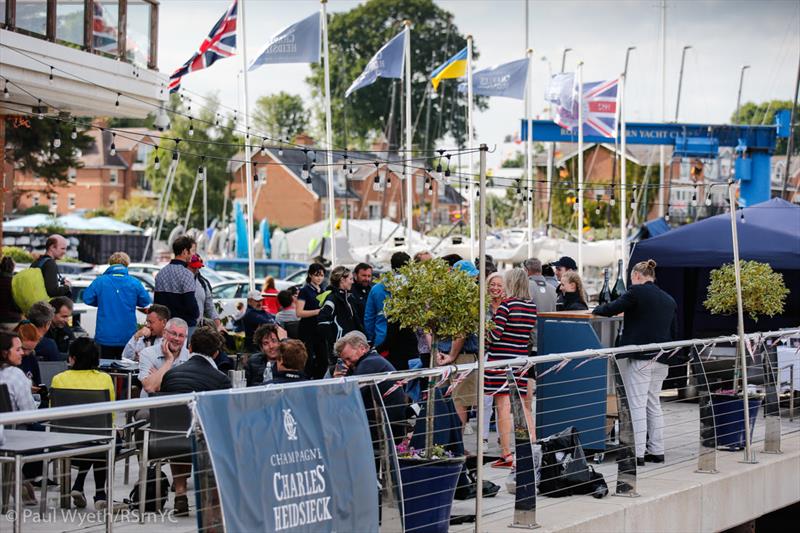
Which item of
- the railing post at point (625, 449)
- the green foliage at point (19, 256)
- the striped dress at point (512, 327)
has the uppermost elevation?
the striped dress at point (512, 327)

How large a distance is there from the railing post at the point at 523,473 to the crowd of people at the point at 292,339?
46 centimetres

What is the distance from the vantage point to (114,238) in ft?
192

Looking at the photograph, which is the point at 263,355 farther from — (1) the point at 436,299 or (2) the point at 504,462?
(1) the point at 436,299

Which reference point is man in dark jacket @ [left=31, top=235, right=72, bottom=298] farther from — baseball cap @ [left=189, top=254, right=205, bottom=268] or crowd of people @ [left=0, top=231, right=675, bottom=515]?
baseball cap @ [left=189, top=254, right=205, bottom=268]

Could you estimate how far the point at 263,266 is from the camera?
42.7m

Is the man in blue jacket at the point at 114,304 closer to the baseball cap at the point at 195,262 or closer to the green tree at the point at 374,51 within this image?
the baseball cap at the point at 195,262

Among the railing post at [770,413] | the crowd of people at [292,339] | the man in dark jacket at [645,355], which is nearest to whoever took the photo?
the crowd of people at [292,339]

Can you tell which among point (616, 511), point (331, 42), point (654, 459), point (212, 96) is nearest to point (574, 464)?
point (616, 511)

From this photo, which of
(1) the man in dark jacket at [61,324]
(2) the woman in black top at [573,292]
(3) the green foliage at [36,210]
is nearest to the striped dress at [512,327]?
(2) the woman in black top at [573,292]

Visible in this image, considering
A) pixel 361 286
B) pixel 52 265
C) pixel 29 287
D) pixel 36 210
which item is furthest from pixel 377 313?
pixel 36 210

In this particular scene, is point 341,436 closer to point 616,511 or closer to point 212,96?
point 616,511

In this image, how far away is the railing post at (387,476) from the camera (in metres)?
6.73

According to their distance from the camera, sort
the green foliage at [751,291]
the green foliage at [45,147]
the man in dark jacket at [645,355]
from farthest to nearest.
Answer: the green foliage at [45,147]
the green foliage at [751,291]
the man in dark jacket at [645,355]

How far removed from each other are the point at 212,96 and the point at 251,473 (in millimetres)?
74995
